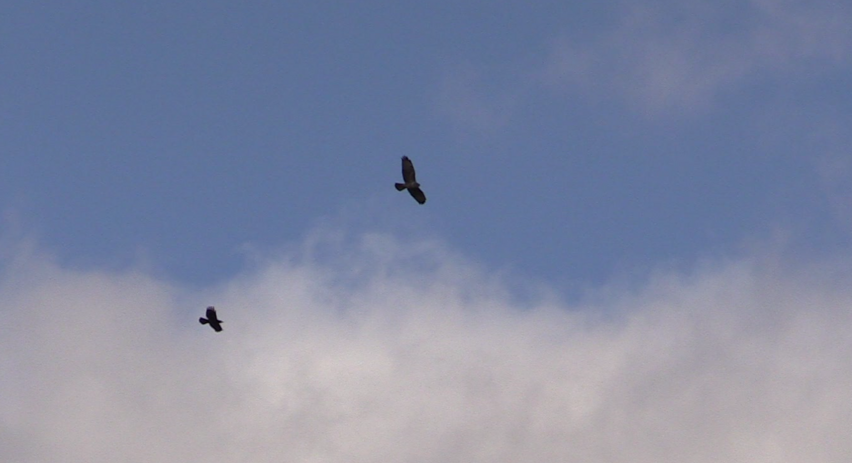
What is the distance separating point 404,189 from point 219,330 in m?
21.6

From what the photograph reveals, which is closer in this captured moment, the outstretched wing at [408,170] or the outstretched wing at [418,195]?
the outstretched wing at [408,170]

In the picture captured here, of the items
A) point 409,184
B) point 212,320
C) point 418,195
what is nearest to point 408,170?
point 409,184

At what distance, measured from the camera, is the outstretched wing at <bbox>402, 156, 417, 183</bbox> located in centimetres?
13512

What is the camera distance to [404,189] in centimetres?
13575

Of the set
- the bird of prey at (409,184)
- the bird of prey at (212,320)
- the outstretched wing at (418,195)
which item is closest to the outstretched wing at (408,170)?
the bird of prey at (409,184)

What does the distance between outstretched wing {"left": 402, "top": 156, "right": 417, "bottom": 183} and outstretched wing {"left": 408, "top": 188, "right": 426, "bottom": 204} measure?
0.86 metres

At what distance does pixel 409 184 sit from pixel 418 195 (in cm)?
132

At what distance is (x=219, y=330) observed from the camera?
449 feet

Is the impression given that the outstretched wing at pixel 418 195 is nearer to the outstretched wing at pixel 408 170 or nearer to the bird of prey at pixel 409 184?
the bird of prey at pixel 409 184

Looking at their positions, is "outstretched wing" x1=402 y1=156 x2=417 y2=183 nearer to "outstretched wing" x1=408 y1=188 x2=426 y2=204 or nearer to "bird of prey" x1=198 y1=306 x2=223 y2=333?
"outstretched wing" x1=408 y1=188 x2=426 y2=204

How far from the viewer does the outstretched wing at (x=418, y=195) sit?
445 feet

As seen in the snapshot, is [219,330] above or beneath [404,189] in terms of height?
beneath

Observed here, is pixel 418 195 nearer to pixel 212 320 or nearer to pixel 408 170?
pixel 408 170

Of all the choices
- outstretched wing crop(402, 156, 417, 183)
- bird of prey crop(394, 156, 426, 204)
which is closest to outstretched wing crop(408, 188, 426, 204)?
bird of prey crop(394, 156, 426, 204)
